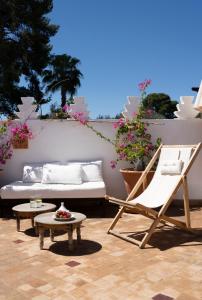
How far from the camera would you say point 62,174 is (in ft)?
23.5

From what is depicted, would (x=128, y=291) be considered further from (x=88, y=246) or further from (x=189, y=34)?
(x=189, y=34)

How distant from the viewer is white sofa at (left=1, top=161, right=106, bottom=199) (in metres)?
6.51

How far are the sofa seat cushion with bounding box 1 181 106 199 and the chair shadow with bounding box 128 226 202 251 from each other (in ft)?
4.43

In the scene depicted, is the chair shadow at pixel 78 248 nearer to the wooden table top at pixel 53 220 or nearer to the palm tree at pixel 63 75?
the wooden table top at pixel 53 220

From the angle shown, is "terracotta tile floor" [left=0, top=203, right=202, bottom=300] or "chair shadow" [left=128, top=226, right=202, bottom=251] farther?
"chair shadow" [left=128, top=226, right=202, bottom=251]

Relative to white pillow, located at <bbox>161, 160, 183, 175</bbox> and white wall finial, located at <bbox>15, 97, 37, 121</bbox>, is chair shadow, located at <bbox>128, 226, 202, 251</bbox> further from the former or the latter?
white wall finial, located at <bbox>15, 97, 37, 121</bbox>

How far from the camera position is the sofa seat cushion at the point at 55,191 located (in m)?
6.50

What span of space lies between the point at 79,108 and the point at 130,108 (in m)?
1.12

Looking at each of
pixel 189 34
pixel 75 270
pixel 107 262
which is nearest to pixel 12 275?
pixel 75 270

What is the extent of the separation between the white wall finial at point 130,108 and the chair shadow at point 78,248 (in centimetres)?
354

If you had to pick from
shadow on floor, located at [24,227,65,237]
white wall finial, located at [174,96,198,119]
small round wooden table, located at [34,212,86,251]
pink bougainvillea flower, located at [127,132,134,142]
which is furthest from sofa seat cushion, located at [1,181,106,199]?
white wall finial, located at [174,96,198,119]

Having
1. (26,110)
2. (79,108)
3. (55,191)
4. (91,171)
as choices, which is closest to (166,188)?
(55,191)

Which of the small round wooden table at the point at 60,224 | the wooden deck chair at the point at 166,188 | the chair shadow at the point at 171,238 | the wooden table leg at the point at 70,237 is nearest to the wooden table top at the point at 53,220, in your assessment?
the small round wooden table at the point at 60,224

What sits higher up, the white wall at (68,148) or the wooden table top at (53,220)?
the white wall at (68,148)
